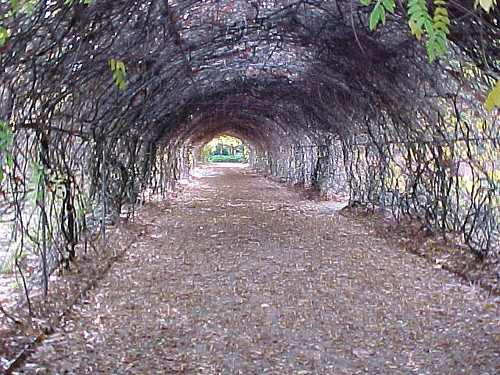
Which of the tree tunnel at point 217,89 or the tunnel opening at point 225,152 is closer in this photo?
the tree tunnel at point 217,89

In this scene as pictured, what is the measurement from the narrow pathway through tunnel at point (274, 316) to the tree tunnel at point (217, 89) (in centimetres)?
69

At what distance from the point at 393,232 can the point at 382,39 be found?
2930mm

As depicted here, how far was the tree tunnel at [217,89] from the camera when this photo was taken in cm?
353

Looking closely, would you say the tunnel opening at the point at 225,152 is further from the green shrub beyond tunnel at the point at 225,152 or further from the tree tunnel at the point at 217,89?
the tree tunnel at the point at 217,89

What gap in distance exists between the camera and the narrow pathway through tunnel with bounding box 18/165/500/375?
313cm

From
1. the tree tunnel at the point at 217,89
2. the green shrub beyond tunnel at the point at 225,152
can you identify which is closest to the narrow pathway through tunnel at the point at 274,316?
the tree tunnel at the point at 217,89

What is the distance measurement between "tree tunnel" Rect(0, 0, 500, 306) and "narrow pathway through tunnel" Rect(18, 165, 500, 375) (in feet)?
2.28

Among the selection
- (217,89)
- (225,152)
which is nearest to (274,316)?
(217,89)

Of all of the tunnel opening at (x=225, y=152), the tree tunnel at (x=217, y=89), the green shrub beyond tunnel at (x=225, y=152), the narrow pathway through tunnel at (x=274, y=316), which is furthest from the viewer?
the green shrub beyond tunnel at (x=225, y=152)

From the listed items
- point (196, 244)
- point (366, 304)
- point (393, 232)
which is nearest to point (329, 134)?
point (393, 232)

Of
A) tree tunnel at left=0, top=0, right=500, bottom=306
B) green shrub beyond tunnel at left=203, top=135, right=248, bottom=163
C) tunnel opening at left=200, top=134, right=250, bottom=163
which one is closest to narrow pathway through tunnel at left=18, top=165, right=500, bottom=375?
tree tunnel at left=0, top=0, right=500, bottom=306

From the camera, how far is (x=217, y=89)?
10.1 meters

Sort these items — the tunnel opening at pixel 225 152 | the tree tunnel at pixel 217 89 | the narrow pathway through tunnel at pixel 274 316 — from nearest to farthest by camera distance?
the narrow pathway through tunnel at pixel 274 316
the tree tunnel at pixel 217 89
the tunnel opening at pixel 225 152

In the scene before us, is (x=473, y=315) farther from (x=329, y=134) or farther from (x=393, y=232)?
(x=329, y=134)
